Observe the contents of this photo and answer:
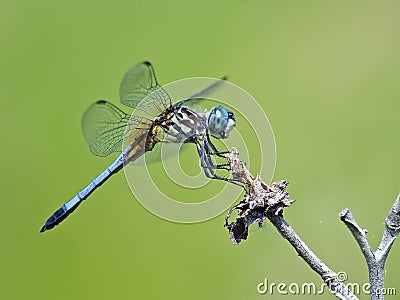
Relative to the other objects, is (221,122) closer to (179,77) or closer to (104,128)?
(104,128)

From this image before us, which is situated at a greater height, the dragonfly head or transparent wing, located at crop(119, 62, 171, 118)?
transparent wing, located at crop(119, 62, 171, 118)

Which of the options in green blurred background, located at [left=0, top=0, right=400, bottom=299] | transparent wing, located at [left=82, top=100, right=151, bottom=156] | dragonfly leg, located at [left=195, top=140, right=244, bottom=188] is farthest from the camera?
green blurred background, located at [left=0, top=0, right=400, bottom=299]

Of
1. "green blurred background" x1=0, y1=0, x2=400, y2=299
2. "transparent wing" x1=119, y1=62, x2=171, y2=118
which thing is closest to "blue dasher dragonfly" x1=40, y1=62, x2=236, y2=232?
"transparent wing" x1=119, y1=62, x2=171, y2=118

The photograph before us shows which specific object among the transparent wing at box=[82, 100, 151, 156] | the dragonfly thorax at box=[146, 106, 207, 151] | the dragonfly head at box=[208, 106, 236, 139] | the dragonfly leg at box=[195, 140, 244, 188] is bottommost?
the dragonfly leg at box=[195, 140, 244, 188]

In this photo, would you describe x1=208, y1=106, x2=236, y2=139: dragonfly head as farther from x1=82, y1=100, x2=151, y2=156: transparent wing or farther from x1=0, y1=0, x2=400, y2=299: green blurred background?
x1=0, y1=0, x2=400, y2=299: green blurred background

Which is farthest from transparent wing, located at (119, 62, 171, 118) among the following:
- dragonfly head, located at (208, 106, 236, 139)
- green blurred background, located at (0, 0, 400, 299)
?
green blurred background, located at (0, 0, 400, 299)

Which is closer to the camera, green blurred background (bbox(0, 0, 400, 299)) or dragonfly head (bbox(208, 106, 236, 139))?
dragonfly head (bbox(208, 106, 236, 139))

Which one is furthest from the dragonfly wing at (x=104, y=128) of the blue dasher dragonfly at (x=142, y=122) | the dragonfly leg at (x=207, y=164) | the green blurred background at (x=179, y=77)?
the green blurred background at (x=179, y=77)

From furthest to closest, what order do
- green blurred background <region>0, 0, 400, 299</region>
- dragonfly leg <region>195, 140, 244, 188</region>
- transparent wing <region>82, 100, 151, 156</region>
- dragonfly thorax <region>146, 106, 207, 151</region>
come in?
green blurred background <region>0, 0, 400, 299</region>
transparent wing <region>82, 100, 151, 156</region>
dragonfly thorax <region>146, 106, 207, 151</region>
dragonfly leg <region>195, 140, 244, 188</region>

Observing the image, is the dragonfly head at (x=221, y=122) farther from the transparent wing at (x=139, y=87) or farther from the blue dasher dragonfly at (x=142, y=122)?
the transparent wing at (x=139, y=87)
